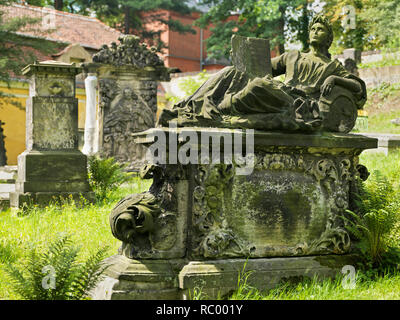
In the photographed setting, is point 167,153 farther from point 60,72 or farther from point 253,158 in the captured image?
point 60,72

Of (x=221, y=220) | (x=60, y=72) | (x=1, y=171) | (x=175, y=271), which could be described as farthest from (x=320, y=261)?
(x=1, y=171)

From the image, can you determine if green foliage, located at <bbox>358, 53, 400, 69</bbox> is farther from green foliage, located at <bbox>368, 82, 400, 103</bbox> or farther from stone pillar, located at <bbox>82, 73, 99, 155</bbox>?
stone pillar, located at <bbox>82, 73, 99, 155</bbox>

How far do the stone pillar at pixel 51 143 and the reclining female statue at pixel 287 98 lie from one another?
16.7ft

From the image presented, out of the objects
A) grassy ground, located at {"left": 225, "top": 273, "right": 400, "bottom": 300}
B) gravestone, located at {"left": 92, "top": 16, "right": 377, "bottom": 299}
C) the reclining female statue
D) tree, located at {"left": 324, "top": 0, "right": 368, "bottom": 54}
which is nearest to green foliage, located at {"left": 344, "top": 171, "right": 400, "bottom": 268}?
gravestone, located at {"left": 92, "top": 16, "right": 377, "bottom": 299}

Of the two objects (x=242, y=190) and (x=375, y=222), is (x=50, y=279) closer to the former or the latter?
(x=242, y=190)

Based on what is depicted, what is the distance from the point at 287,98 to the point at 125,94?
10259 mm

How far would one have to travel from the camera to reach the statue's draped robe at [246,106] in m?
5.24

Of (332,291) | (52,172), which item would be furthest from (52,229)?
(332,291)

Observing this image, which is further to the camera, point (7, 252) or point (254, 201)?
point (7, 252)

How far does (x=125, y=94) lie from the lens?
15.1m

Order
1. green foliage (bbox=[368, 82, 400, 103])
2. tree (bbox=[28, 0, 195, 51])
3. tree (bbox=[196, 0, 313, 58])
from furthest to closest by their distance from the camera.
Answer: tree (bbox=[28, 0, 195, 51]), tree (bbox=[196, 0, 313, 58]), green foliage (bbox=[368, 82, 400, 103])

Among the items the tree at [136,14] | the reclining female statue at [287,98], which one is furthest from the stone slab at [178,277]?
the tree at [136,14]

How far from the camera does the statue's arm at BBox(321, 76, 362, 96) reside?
570cm

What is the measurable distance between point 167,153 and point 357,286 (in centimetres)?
219
